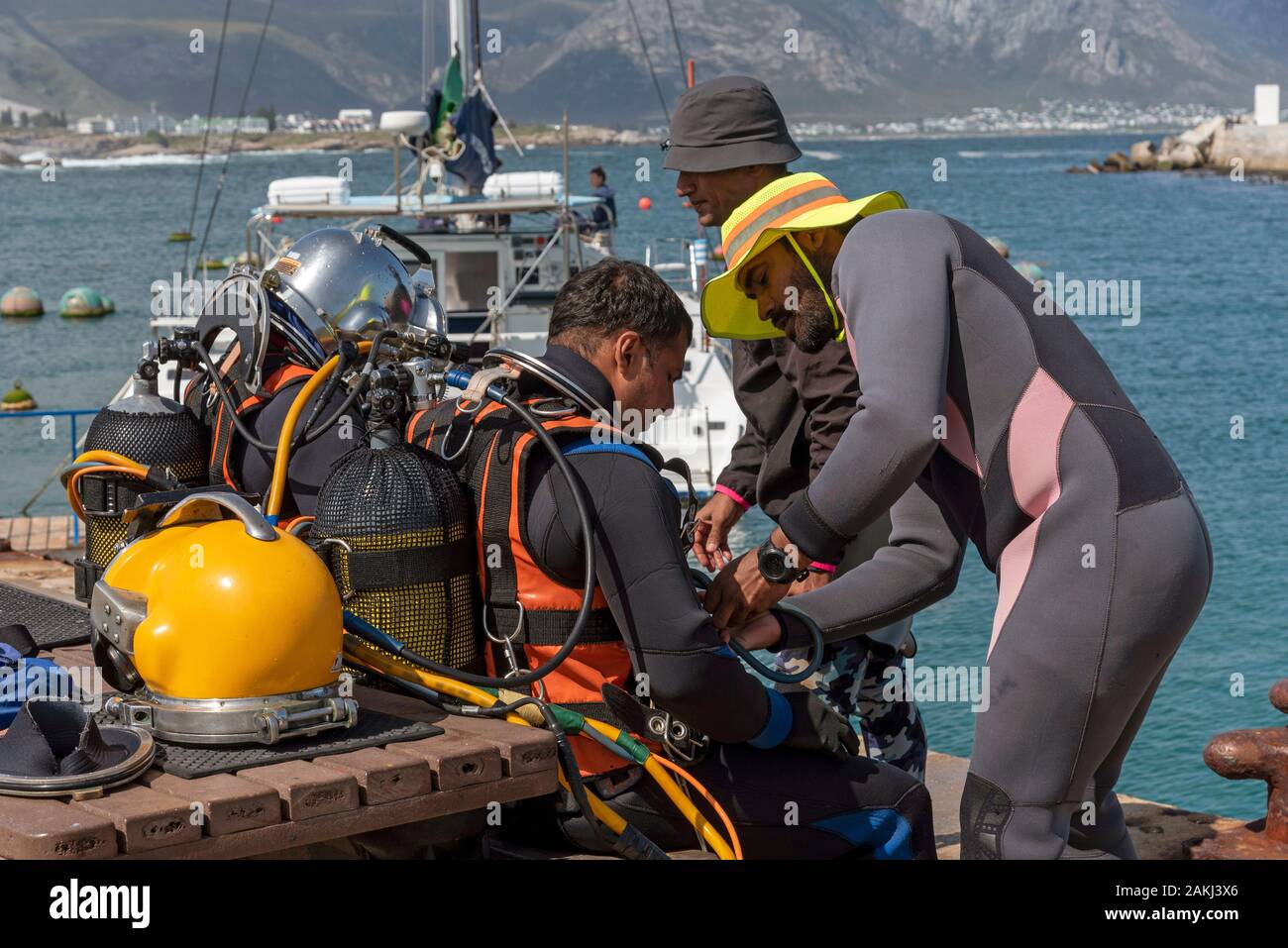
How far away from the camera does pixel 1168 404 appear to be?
25.4 meters

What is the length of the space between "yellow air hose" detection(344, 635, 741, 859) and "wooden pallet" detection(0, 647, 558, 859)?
0.09m

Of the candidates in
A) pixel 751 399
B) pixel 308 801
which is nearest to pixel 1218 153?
pixel 751 399

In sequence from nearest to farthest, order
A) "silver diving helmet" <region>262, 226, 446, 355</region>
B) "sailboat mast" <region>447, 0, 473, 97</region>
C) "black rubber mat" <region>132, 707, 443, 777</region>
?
1. "black rubber mat" <region>132, 707, 443, 777</region>
2. "silver diving helmet" <region>262, 226, 446, 355</region>
3. "sailboat mast" <region>447, 0, 473, 97</region>

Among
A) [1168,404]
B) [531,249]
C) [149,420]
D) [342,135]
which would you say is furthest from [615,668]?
[342,135]

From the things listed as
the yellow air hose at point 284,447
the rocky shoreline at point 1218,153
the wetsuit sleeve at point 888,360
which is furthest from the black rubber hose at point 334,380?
the rocky shoreline at point 1218,153

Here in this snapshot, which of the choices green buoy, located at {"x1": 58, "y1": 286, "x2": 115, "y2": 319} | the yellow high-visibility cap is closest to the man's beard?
the yellow high-visibility cap

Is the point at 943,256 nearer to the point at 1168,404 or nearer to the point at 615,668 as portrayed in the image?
the point at 615,668

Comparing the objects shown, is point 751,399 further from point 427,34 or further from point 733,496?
point 427,34

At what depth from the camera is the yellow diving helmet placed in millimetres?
2719

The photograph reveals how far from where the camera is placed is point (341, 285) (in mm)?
4848

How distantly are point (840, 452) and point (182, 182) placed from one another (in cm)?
12193

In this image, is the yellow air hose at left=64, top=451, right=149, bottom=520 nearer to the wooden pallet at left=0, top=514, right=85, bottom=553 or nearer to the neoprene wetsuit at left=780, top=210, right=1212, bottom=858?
the neoprene wetsuit at left=780, top=210, right=1212, bottom=858

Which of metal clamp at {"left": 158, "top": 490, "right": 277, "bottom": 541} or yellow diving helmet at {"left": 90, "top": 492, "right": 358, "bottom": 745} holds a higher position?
metal clamp at {"left": 158, "top": 490, "right": 277, "bottom": 541}

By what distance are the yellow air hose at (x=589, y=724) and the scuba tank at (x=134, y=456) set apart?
85 cm
